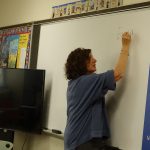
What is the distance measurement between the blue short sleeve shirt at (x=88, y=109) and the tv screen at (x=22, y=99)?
66 centimetres

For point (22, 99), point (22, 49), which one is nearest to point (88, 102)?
point (22, 99)

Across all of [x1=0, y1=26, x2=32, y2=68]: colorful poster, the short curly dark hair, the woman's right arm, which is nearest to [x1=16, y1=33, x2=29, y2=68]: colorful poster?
[x1=0, y1=26, x2=32, y2=68]: colorful poster

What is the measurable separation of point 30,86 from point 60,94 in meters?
0.30

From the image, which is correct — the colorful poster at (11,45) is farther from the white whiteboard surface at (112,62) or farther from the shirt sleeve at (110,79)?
the shirt sleeve at (110,79)

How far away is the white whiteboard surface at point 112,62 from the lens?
198cm

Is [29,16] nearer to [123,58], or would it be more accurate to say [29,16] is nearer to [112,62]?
[112,62]

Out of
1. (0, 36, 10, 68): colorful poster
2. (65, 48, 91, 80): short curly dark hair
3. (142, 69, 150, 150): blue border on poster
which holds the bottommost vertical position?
(142, 69, 150, 150): blue border on poster

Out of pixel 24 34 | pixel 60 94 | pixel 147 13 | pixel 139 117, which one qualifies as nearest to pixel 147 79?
pixel 139 117

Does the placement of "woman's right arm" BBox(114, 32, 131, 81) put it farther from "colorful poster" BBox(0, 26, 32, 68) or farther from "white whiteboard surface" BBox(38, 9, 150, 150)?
"colorful poster" BBox(0, 26, 32, 68)

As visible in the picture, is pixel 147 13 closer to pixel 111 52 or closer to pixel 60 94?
Result: pixel 111 52

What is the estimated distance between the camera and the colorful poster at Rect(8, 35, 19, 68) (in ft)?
10.7

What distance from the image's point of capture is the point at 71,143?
79.9 inches

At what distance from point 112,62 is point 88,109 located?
413mm

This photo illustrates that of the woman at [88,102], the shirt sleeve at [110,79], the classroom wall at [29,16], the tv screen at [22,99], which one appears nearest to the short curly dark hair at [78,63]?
the woman at [88,102]
